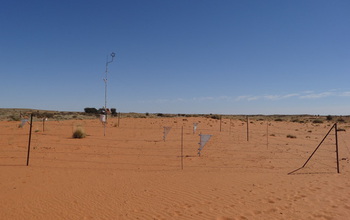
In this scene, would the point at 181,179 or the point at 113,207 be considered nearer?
the point at 113,207

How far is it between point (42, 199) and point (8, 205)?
0.75 meters

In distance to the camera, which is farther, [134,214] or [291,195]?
[291,195]

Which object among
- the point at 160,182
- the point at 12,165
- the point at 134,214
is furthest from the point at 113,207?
the point at 12,165

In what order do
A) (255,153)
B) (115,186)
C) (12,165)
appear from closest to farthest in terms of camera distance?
(115,186)
(12,165)
(255,153)

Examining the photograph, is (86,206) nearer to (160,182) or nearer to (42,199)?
(42,199)

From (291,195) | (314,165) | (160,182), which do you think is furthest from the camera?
(314,165)

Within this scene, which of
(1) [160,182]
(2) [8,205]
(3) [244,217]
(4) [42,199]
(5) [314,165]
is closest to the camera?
(3) [244,217]

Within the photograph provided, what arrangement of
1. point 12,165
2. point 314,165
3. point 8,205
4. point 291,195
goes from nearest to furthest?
point 8,205, point 291,195, point 12,165, point 314,165

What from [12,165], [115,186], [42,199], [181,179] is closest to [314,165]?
[181,179]

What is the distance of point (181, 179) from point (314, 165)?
274 inches

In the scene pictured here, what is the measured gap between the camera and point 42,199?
6.66 m

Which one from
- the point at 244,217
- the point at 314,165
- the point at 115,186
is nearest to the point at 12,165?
the point at 115,186

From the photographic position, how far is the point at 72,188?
24.9 ft

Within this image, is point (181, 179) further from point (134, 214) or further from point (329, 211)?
point (329, 211)
